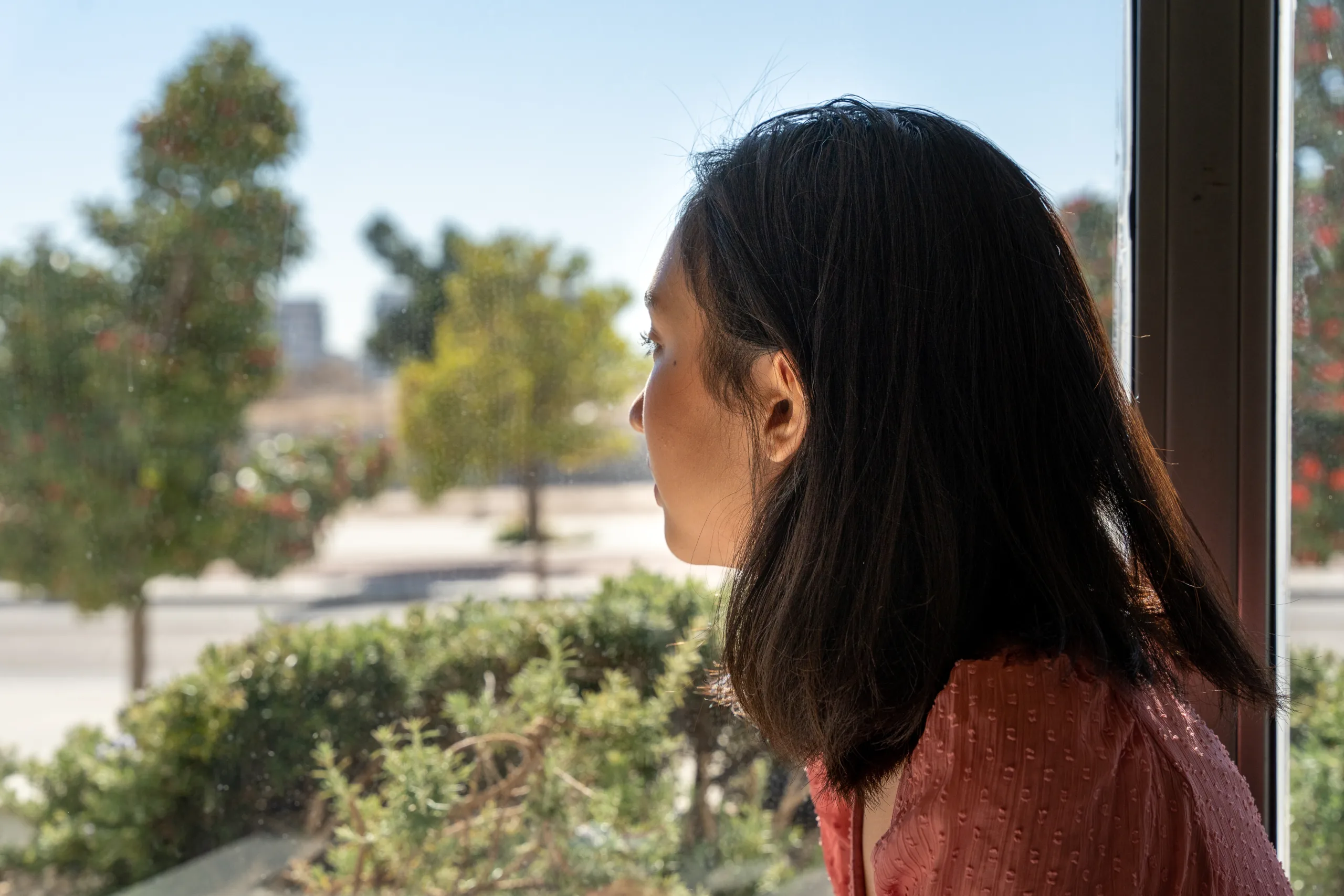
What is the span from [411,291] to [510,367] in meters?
0.15

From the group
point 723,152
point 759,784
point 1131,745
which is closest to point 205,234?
point 723,152

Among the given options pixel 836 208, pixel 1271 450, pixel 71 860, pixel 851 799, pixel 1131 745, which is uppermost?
pixel 836 208

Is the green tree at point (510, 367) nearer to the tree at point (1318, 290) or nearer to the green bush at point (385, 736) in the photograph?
the green bush at point (385, 736)

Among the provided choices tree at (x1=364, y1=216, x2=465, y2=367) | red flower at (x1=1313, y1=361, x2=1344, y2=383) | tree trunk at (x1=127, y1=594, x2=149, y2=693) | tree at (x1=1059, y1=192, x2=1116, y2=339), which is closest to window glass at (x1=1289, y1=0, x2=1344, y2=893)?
red flower at (x1=1313, y1=361, x2=1344, y2=383)

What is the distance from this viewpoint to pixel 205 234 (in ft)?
4.03

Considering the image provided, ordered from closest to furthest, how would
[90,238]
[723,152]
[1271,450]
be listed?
[723,152], [1271,450], [90,238]

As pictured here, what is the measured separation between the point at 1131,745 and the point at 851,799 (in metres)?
0.28

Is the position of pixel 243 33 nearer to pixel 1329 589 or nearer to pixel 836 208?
pixel 836 208

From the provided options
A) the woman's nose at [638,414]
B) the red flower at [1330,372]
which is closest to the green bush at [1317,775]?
the red flower at [1330,372]

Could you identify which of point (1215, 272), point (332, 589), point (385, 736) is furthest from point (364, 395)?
point (1215, 272)

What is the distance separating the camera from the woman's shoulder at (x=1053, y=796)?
0.64 metres

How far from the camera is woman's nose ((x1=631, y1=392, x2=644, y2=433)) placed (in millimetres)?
947

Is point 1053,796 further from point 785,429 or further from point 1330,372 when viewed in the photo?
point 1330,372

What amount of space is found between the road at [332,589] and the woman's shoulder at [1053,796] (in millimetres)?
641
